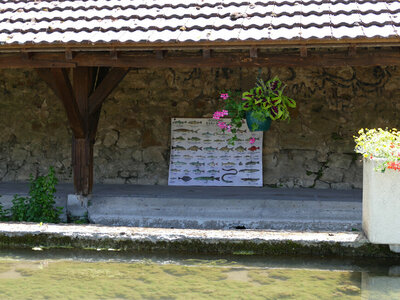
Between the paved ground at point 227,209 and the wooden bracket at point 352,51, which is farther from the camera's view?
the paved ground at point 227,209

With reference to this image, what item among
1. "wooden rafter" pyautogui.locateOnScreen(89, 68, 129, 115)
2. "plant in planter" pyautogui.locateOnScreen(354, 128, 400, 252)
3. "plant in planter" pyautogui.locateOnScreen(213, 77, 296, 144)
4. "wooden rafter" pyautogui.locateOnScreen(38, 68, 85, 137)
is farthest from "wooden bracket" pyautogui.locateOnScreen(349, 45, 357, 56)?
"wooden rafter" pyautogui.locateOnScreen(38, 68, 85, 137)

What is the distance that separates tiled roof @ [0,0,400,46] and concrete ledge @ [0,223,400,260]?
200cm

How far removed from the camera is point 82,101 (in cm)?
716

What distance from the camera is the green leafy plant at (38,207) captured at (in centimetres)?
704

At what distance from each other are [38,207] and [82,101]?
1.37 meters

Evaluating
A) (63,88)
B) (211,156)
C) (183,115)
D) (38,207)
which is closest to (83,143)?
(63,88)

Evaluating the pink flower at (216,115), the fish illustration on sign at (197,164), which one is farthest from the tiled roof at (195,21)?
the fish illustration on sign at (197,164)

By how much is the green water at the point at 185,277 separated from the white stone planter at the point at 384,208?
26cm

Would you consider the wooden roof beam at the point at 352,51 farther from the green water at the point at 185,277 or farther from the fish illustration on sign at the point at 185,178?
the fish illustration on sign at the point at 185,178

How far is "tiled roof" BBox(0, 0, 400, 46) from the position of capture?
20.5 feet

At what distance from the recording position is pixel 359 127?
828 cm

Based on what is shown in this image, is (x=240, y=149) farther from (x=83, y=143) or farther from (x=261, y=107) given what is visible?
(x=83, y=143)

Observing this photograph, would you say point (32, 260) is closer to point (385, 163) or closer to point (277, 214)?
point (277, 214)

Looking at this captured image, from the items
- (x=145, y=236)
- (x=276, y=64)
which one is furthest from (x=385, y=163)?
(x=145, y=236)
